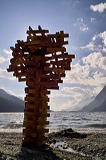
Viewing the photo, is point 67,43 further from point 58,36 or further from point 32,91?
point 32,91

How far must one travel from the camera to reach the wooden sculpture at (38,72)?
1088cm

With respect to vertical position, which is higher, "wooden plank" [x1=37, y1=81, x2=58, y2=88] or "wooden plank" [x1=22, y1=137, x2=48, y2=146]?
"wooden plank" [x1=37, y1=81, x2=58, y2=88]

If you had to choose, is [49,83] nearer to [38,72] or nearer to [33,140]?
[38,72]

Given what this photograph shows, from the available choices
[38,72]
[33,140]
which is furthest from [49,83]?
[33,140]

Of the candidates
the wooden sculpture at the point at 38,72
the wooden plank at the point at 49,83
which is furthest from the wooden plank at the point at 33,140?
the wooden plank at the point at 49,83

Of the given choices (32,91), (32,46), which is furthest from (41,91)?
(32,46)

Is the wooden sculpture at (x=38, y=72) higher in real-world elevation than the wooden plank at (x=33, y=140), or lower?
higher

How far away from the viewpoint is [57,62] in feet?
37.4

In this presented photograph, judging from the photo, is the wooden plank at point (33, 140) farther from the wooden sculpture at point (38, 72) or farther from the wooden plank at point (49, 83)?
the wooden plank at point (49, 83)

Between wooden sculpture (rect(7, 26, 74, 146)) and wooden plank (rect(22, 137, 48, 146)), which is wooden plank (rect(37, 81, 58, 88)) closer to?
wooden sculpture (rect(7, 26, 74, 146))

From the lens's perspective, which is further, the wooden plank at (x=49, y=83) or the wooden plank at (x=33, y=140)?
the wooden plank at (x=49, y=83)

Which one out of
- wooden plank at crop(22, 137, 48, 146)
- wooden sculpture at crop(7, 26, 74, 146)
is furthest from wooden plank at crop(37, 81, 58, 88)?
wooden plank at crop(22, 137, 48, 146)

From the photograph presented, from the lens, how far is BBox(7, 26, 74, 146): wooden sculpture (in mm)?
10875

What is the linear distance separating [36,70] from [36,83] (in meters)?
0.84
